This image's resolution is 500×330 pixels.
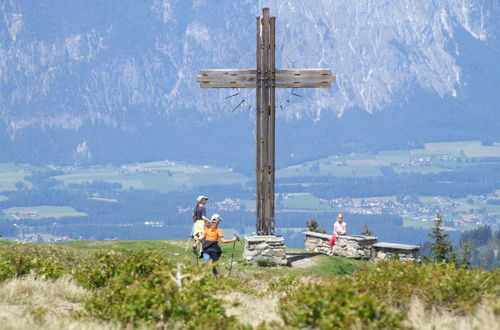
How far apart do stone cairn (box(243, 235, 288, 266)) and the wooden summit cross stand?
47.6 inches

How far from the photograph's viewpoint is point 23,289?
18.2 metres

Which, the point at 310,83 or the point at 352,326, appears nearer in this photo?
the point at 352,326

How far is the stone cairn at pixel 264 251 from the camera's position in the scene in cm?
3173

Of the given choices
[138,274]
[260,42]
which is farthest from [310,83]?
[138,274]

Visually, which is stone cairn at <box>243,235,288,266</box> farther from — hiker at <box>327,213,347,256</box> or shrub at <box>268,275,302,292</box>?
shrub at <box>268,275,302,292</box>

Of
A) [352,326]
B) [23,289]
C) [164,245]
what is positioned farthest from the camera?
[164,245]

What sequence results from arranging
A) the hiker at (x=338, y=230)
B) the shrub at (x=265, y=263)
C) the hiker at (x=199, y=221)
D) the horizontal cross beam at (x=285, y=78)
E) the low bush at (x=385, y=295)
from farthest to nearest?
the hiker at (x=338, y=230), the horizontal cross beam at (x=285, y=78), the shrub at (x=265, y=263), the hiker at (x=199, y=221), the low bush at (x=385, y=295)

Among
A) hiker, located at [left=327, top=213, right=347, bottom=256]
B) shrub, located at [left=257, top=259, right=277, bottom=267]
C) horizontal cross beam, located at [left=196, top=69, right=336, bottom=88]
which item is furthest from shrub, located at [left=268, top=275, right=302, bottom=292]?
hiker, located at [left=327, top=213, right=347, bottom=256]

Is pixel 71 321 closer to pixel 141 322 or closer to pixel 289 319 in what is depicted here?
pixel 141 322

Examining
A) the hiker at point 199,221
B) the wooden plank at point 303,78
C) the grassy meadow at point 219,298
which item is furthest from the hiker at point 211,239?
the wooden plank at point 303,78

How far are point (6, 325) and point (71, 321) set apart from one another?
4.58 ft

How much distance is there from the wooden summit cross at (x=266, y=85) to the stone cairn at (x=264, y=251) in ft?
3.97

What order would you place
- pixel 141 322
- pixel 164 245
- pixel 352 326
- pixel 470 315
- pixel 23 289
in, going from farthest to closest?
pixel 164 245
pixel 23 289
pixel 470 315
pixel 141 322
pixel 352 326

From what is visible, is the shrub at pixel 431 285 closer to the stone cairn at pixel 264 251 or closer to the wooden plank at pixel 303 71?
the stone cairn at pixel 264 251
